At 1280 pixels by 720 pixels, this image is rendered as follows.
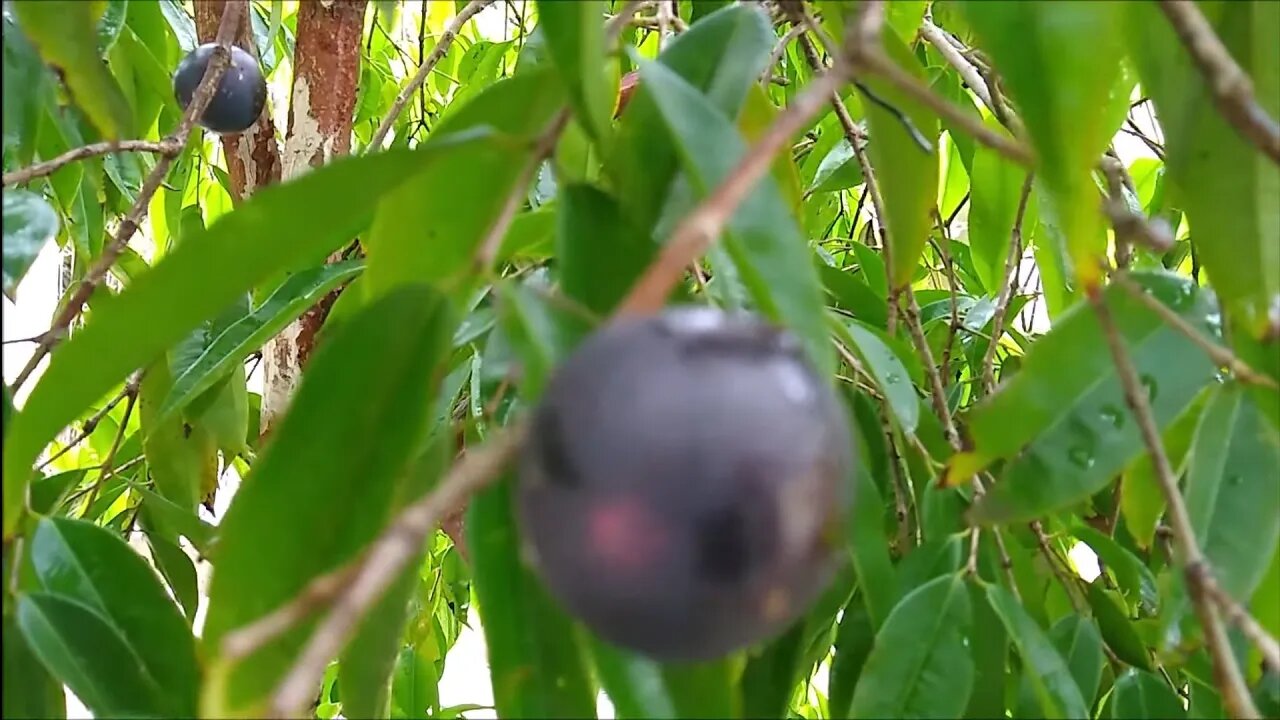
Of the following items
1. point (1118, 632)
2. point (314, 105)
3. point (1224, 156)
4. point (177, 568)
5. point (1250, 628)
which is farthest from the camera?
point (314, 105)

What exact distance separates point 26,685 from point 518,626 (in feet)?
0.69

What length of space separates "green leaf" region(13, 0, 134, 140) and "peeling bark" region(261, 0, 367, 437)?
1.69 ft

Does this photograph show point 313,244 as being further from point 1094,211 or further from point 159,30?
point 159,30

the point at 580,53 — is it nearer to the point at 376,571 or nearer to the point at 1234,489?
the point at 376,571

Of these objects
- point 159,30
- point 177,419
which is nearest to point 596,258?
point 177,419

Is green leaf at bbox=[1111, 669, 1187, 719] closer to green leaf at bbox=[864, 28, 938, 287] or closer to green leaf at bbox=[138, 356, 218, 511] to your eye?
green leaf at bbox=[864, 28, 938, 287]

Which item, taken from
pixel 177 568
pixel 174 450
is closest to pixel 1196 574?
pixel 177 568

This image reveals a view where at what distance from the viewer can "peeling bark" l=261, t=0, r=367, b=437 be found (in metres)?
1.02

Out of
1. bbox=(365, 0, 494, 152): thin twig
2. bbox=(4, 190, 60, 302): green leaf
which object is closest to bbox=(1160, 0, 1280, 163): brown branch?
bbox=(4, 190, 60, 302): green leaf

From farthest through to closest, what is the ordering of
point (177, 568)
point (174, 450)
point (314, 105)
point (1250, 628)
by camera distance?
1. point (314, 105)
2. point (174, 450)
3. point (177, 568)
4. point (1250, 628)

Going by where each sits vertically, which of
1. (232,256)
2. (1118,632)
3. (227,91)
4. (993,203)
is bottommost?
(1118,632)

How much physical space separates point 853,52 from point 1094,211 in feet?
0.44

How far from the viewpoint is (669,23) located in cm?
50

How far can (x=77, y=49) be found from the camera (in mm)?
454
